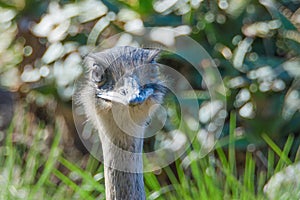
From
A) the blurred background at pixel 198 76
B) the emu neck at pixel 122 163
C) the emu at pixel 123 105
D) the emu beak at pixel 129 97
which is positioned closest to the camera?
the emu beak at pixel 129 97

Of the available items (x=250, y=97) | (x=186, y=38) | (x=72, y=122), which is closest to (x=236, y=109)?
(x=250, y=97)

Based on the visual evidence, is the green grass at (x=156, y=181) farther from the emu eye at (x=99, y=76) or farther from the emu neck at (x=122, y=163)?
the emu eye at (x=99, y=76)

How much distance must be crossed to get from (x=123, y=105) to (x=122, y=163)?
19 centimetres

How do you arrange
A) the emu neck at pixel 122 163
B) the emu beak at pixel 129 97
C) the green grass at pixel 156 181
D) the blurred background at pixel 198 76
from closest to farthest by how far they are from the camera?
the emu beak at pixel 129 97, the emu neck at pixel 122 163, the green grass at pixel 156 181, the blurred background at pixel 198 76

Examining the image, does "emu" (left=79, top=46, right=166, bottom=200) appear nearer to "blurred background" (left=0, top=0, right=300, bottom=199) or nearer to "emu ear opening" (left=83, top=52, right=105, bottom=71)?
"emu ear opening" (left=83, top=52, right=105, bottom=71)

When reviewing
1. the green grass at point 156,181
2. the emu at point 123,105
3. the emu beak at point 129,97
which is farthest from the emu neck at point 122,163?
the green grass at point 156,181

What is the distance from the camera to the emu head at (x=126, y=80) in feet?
7.16

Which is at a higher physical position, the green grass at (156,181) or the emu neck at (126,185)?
the emu neck at (126,185)

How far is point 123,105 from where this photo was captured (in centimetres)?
226

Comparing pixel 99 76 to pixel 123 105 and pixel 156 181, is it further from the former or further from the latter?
pixel 156 181

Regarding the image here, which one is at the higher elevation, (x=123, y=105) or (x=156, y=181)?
(x=123, y=105)

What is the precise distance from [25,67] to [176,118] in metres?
0.80

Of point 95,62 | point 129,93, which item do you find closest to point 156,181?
point 95,62

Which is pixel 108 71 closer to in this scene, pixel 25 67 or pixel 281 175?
pixel 281 175
